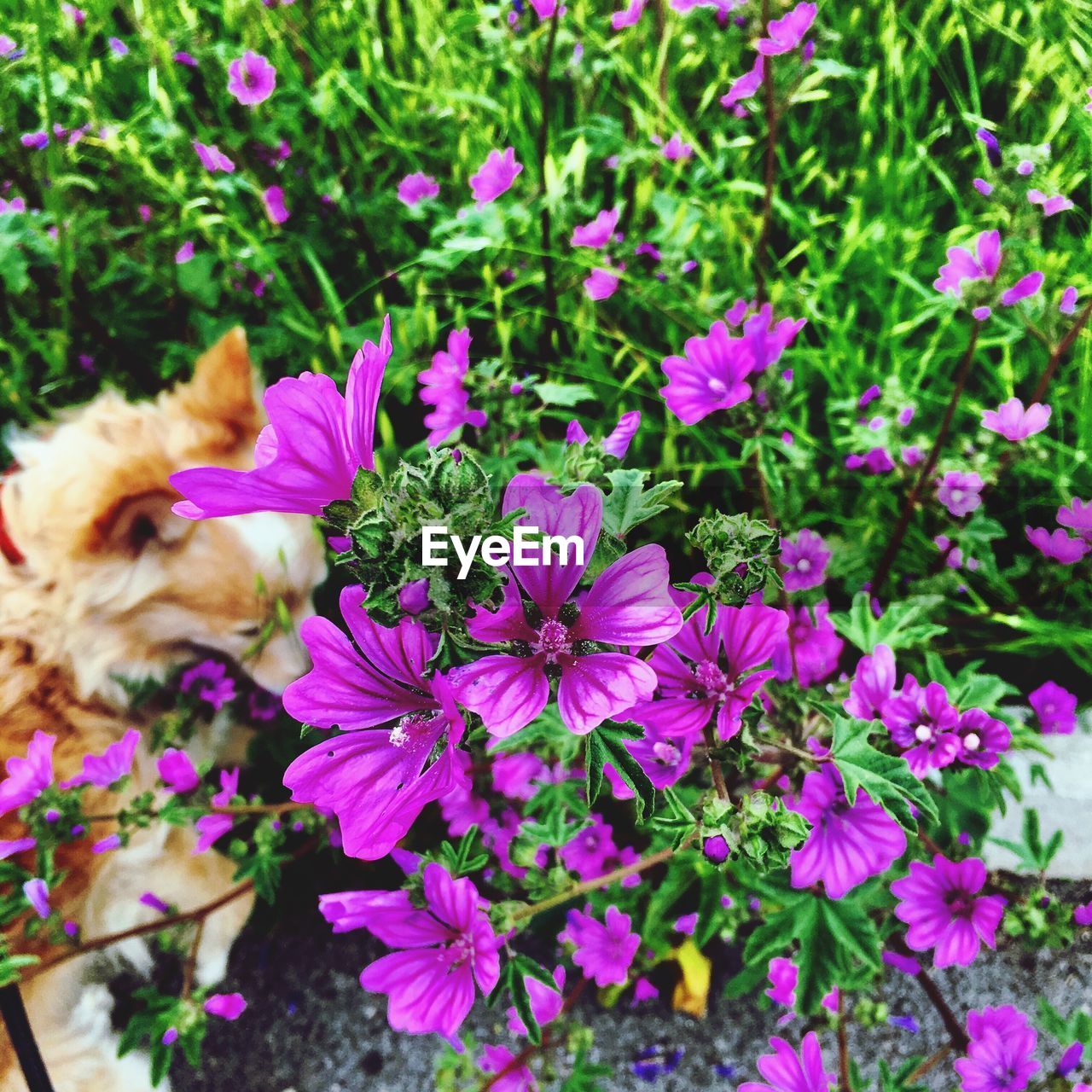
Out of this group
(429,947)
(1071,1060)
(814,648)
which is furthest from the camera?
(814,648)

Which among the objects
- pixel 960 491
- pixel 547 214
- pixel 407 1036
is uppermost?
pixel 547 214

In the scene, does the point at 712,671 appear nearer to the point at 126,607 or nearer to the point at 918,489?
the point at 918,489

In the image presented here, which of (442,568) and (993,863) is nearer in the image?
(442,568)

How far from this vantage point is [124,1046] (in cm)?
93

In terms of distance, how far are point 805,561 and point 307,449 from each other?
0.71 meters

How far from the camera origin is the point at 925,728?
0.71 meters

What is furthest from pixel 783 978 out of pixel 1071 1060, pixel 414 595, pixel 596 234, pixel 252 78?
pixel 252 78

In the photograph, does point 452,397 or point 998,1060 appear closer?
point 998,1060

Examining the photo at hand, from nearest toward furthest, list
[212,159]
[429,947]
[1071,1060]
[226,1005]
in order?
1. [429,947]
2. [1071,1060]
3. [226,1005]
4. [212,159]

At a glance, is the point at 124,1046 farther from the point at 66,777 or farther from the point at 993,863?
the point at 993,863

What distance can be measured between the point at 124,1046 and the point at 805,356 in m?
1.23

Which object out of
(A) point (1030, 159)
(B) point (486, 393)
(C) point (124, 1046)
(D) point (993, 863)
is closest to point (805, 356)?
(A) point (1030, 159)

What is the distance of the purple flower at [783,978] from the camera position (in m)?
0.95

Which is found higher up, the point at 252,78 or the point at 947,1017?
the point at 252,78
